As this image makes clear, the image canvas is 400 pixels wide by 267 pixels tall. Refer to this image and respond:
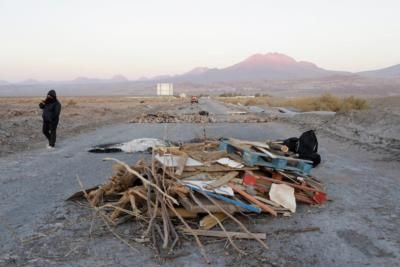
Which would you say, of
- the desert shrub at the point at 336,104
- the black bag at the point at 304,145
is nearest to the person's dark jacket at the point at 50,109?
the black bag at the point at 304,145

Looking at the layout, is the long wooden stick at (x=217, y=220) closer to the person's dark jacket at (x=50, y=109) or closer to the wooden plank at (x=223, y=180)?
the wooden plank at (x=223, y=180)

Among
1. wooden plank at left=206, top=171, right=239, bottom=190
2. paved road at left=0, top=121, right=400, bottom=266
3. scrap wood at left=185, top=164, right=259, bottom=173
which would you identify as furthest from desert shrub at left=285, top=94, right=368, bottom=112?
wooden plank at left=206, top=171, right=239, bottom=190

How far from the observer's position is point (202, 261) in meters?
5.02

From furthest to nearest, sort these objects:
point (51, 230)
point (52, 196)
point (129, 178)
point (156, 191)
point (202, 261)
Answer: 1. point (52, 196)
2. point (129, 178)
3. point (156, 191)
4. point (51, 230)
5. point (202, 261)

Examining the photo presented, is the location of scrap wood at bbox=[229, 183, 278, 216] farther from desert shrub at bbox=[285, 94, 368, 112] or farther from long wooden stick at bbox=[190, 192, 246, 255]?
desert shrub at bbox=[285, 94, 368, 112]

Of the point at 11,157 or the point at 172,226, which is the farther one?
the point at 11,157

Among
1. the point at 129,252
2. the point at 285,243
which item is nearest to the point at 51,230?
the point at 129,252

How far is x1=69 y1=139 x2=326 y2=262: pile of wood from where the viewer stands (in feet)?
19.2

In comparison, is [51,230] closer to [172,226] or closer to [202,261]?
[172,226]

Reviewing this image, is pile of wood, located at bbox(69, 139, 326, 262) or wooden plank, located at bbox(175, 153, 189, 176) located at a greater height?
wooden plank, located at bbox(175, 153, 189, 176)

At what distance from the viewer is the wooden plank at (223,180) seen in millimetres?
6532

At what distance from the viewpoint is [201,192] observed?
6.39 m

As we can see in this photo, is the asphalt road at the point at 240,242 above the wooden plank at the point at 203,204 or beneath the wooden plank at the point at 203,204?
beneath

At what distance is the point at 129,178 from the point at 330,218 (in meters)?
3.11
